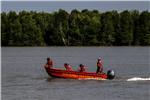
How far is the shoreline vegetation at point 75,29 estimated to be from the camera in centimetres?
14238

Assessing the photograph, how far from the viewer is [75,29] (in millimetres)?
145625

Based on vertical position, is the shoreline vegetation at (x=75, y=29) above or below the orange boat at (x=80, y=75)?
above

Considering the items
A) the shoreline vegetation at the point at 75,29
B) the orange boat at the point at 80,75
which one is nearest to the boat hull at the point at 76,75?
the orange boat at the point at 80,75

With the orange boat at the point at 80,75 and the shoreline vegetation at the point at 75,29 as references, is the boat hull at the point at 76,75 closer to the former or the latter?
the orange boat at the point at 80,75

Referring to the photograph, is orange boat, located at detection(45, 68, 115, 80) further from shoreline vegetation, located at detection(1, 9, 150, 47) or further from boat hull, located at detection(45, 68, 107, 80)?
shoreline vegetation, located at detection(1, 9, 150, 47)

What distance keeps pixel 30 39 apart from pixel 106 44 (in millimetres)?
19286

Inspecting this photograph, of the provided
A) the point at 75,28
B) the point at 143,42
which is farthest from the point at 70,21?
the point at 143,42

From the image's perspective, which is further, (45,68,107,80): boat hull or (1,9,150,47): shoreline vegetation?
(1,9,150,47): shoreline vegetation

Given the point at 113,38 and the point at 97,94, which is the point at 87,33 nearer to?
the point at 113,38

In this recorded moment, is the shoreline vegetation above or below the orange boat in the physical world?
above

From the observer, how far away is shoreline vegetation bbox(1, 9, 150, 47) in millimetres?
142375

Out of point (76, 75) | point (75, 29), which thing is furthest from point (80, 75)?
point (75, 29)

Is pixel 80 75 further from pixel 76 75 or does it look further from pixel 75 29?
pixel 75 29

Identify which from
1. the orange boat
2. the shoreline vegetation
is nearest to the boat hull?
the orange boat
